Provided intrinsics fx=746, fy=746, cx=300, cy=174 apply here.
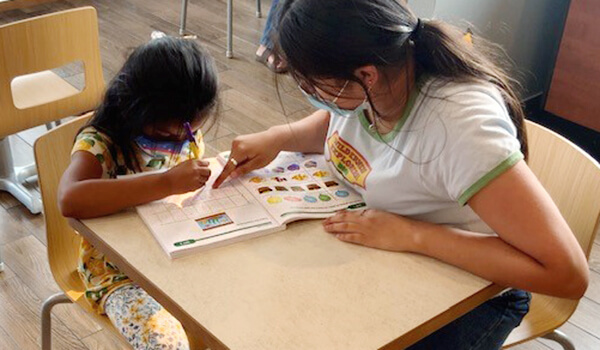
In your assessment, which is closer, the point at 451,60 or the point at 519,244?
the point at 519,244

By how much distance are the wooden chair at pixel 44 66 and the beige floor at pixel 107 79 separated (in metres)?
0.23

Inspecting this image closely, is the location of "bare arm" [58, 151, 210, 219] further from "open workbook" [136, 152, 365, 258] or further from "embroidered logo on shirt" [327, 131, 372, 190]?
"embroidered logo on shirt" [327, 131, 372, 190]

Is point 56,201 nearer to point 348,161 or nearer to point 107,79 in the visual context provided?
point 348,161

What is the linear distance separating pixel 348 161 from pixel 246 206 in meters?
0.20

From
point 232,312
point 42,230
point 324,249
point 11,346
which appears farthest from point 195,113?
point 42,230

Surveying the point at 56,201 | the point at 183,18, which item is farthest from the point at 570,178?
the point at 183,18

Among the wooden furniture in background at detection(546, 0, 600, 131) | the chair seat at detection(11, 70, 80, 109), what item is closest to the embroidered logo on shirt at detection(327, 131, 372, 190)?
the chair seat at detection(11, 70, 80, 109)

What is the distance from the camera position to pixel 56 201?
140cm

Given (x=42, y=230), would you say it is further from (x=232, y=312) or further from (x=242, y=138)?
(x=232, y=312)

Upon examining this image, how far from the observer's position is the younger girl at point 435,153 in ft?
3.38

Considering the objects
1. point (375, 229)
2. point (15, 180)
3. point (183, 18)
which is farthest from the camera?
point (183, 18)

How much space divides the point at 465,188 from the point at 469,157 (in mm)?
45

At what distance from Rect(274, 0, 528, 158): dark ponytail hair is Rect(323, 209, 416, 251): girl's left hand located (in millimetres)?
197

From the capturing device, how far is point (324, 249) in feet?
3.67
